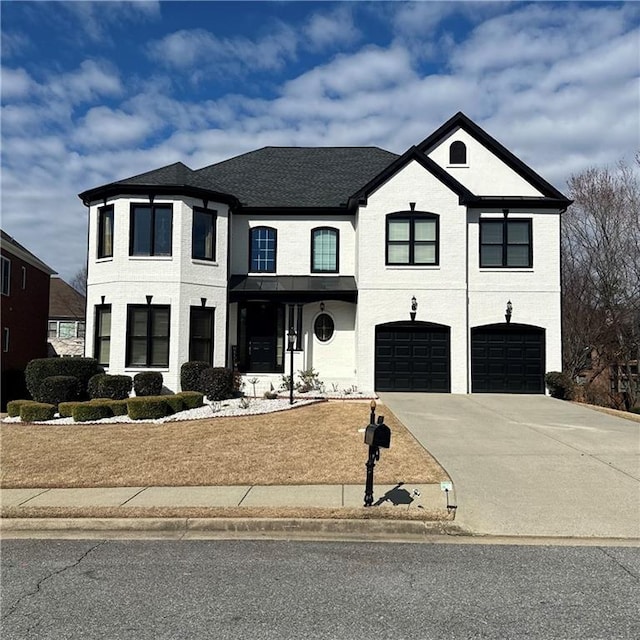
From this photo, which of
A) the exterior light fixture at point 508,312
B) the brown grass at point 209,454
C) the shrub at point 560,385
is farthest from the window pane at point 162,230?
the shrub at point 560,385

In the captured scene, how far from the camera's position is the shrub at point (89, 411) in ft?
47.5

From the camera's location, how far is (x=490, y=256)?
20672 millimetres

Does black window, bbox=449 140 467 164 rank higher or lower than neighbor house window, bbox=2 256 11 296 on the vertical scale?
higher

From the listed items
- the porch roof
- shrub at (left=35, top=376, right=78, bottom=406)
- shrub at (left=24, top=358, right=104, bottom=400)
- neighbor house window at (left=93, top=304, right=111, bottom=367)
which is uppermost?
the porch roof

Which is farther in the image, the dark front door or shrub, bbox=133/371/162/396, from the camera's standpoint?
the dark front door

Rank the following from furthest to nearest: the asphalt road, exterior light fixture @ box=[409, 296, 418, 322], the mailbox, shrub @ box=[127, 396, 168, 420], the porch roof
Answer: the porch roof → exterior light fixture @ box=[409, 296, 418, 322] → shrub @ box=[127, 396, 168, 420] → the mailbox → the asphalt road

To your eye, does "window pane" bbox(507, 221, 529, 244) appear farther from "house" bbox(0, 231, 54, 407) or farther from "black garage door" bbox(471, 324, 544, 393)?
"house" bbox(0, 231, 54, 407)

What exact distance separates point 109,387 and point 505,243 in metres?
14.0

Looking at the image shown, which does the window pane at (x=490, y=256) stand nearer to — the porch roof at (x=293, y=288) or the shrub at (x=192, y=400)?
Answer: the porch roof at (x=293, y=288)

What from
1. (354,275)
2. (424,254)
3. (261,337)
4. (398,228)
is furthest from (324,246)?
(261,337)

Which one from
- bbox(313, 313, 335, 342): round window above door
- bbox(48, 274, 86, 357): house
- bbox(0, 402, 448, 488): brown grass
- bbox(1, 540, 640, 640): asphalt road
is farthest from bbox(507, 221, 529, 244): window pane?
bbox(48, 274, 86, 357): house

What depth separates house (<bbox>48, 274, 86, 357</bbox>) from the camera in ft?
138

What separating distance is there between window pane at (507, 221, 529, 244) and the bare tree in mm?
11662

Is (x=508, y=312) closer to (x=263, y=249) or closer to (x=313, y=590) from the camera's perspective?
(x=263, y=249)
